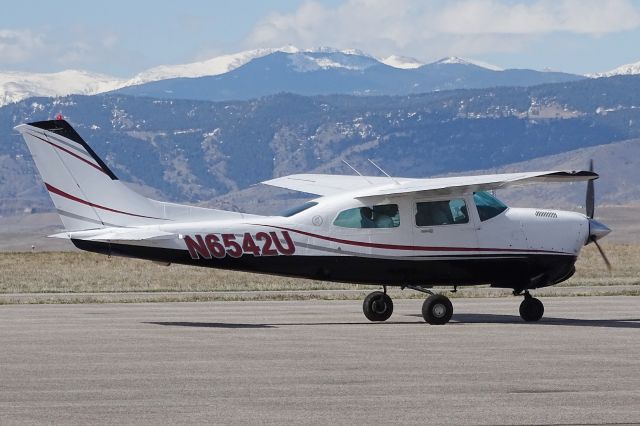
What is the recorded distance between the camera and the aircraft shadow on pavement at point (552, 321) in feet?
76.6

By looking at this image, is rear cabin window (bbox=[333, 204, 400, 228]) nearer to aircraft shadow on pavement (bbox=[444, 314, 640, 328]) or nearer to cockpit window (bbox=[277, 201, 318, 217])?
cockpit window (bbox=[277, 201, 318, 217])

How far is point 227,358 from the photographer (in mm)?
18047

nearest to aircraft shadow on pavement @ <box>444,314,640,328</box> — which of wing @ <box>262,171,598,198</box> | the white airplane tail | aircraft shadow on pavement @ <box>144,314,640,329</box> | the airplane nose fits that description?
aircraft shadow on pavement @ <box>144,314,640,329</box>

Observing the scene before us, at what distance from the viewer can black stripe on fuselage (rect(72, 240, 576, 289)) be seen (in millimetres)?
22953

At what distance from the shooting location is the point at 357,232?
23.3 meters

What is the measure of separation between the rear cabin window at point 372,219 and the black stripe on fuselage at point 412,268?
1.83 ft

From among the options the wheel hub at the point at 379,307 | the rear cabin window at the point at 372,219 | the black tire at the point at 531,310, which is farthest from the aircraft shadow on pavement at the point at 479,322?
the rear cabin window at the point at 372,219

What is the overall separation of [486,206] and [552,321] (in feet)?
7.67

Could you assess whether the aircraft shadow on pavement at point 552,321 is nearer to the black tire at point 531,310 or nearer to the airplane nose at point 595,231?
the black tire at point 531,310

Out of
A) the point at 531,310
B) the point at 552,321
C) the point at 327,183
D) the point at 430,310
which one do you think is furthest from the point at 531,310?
the point at 327,183

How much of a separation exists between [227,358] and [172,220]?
17.6 feet

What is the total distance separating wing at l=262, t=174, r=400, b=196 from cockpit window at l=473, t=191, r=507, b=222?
5.77 feet

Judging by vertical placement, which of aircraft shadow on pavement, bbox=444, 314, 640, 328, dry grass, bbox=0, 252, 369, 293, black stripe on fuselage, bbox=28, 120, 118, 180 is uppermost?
black stripe on fuselage, bbox=28, 120, 118, 180

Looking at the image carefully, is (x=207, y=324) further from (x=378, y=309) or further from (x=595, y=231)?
(x=595, y=231)
